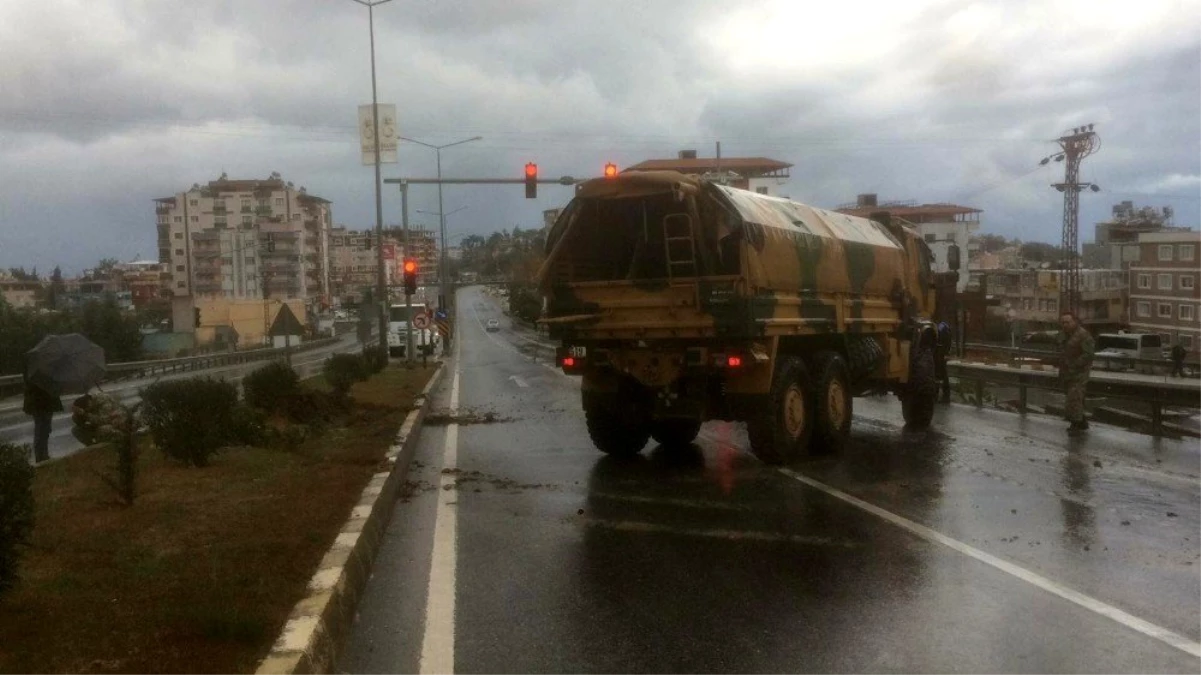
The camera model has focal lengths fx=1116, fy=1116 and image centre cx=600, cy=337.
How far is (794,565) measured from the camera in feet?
23.8

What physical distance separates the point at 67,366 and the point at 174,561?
339 inches

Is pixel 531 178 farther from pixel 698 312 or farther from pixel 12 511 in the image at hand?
pixel 12 511

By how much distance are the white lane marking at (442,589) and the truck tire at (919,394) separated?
727 cm

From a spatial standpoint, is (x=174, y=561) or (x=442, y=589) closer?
(x=174, y=561)

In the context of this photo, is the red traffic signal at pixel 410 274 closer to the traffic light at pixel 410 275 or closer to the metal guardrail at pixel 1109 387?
the traffic light at pixel 410 275

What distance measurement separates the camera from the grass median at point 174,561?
493 cm

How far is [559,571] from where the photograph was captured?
285 inches

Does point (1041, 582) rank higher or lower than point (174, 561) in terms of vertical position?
lower

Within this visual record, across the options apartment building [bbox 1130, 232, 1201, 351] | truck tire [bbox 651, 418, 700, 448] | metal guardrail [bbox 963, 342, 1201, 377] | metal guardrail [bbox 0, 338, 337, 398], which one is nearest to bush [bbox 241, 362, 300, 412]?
truck tire [bbox 651, 418, 700, 448]

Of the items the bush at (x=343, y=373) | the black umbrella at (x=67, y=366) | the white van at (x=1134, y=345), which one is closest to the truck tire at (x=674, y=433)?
the bush at (x=343, y=373)

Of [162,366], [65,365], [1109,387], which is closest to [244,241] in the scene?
[162,366]

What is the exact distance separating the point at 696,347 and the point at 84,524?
5.86 m

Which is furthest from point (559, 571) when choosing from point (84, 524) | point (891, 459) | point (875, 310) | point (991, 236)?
point (991, 236)

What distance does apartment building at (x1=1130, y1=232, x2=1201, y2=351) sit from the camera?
55.7 metres
